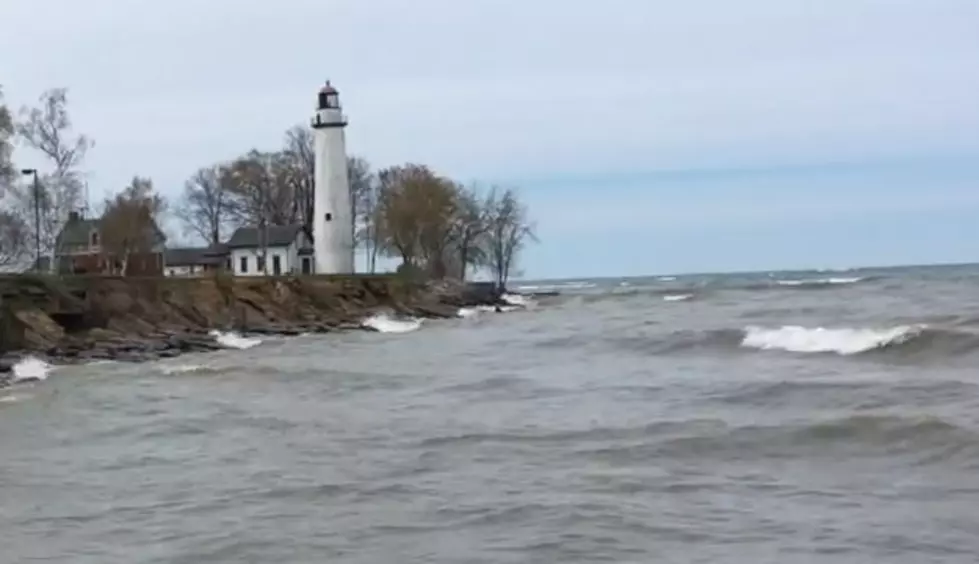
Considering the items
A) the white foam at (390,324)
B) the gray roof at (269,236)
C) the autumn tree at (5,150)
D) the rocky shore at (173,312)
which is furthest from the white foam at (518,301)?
the autumn tree at (5,150)

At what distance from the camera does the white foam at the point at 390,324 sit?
150 ft

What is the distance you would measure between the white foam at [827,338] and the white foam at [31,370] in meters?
15.6

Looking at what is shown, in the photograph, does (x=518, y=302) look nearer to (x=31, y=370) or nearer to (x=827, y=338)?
(x=827, y=338)

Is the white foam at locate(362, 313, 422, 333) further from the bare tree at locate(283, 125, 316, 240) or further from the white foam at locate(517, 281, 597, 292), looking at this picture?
the white foam at locate(517, 281, 597, 292)

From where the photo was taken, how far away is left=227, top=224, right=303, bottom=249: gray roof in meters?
68.5

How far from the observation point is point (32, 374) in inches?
1032

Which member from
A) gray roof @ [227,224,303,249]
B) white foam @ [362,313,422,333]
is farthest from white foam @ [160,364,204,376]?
gray roof @ [227,224,303,249]

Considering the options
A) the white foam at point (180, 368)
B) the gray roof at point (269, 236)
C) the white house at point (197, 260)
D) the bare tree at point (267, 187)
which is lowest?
the white foam at point (180, 368)

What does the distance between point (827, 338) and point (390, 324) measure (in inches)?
875

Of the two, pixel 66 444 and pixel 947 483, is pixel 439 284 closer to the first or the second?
pixel 66 444

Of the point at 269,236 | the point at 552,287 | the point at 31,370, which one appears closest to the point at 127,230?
the point at 269,236

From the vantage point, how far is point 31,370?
26766 mm

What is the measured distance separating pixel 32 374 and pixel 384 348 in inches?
394

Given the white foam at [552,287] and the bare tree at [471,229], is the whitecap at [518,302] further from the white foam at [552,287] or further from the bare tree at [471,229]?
the white foam at [552,287]
